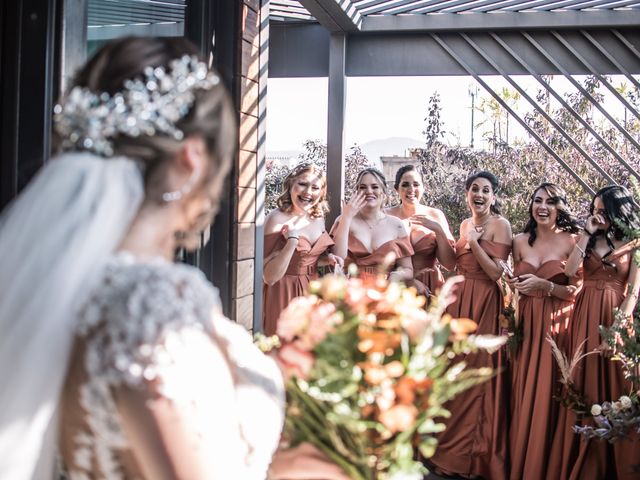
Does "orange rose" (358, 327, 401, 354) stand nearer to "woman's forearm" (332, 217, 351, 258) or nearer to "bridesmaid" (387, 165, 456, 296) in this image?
"woman's forearm" (332, 217, 351, 258)

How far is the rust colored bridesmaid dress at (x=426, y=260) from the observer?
5.18 meters

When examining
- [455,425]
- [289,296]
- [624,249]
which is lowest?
[455,425]

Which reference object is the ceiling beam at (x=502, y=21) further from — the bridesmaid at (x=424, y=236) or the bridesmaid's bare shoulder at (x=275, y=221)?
the bridesmaid's bare shoulder at (x=275, y=221)

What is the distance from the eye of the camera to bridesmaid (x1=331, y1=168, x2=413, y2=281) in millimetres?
4879

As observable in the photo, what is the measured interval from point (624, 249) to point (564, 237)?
46 cm

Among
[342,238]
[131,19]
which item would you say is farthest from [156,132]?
[342,238]

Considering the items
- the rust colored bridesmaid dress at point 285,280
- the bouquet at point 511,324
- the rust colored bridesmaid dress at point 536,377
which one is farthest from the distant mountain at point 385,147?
the rust colored bridesmaid dress at point 536,377

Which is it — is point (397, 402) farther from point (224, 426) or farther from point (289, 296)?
point (289, 296)

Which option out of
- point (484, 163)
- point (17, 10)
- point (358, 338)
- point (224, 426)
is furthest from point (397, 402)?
point (484, 163)

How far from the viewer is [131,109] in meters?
1.27

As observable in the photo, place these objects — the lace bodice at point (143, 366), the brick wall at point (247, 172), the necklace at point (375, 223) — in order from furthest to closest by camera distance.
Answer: the necklace at point (375, 223), the brick wall at point (247, 172), the lace bodice at point (143, 366)

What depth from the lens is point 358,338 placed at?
1321 mm

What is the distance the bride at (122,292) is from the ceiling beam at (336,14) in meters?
3.54

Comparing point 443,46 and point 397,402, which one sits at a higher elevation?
point 443,46
